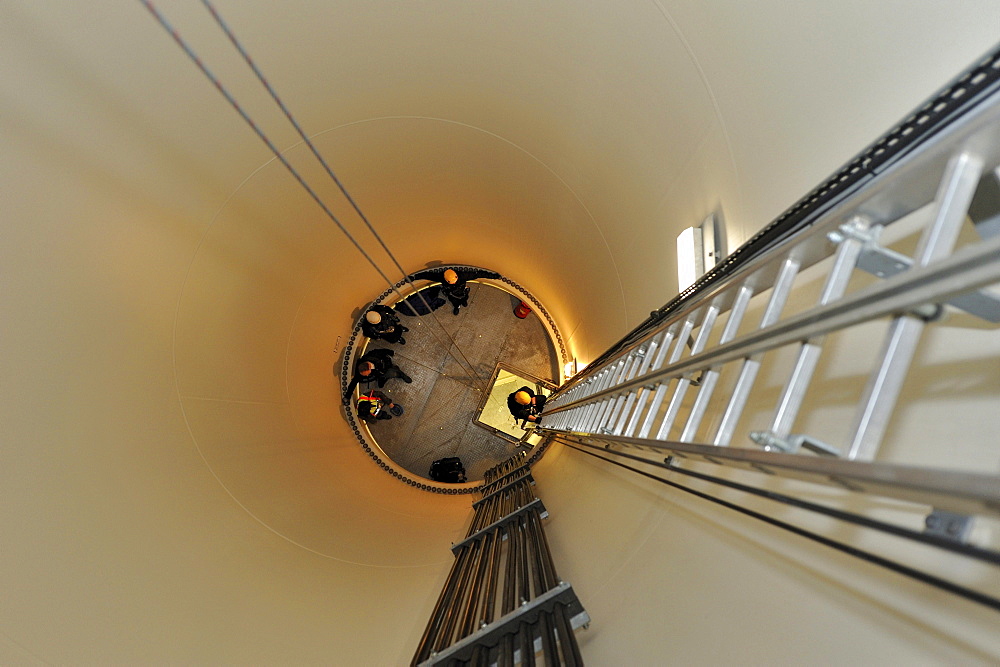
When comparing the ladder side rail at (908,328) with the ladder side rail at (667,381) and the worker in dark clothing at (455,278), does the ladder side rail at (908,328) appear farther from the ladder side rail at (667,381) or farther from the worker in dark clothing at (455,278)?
the worker in dark clothing at (455,278)

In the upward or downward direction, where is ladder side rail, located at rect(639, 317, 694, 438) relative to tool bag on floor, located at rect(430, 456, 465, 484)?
upward

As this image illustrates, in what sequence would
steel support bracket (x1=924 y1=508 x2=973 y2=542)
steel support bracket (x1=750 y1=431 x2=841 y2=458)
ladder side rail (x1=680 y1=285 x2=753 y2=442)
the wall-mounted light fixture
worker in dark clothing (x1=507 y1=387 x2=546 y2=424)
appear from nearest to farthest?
1. steel support bracket (x1=924 y1=508 x2=973 y2=542)
2. steel support bracket (x1=750 y1=431 x2=841 y2=458)
3. ladder side rail (x1=680 y1=285 x2=753 y2=442)
4. the wall-mounted light fixture
5. worker in dark clothing (x1=507 y1=387 x2=546 y2=424)

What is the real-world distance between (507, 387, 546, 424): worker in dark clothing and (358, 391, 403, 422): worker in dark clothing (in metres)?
1.78

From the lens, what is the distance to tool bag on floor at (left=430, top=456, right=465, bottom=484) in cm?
742

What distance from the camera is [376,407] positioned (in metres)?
7.23

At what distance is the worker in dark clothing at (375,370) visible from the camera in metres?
6.99

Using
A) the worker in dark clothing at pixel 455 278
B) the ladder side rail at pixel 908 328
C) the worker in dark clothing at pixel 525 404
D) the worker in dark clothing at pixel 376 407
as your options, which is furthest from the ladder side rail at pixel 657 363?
the worker in dark clothing at pixel 376 407

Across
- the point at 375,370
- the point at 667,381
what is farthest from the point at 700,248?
the point at 375,370

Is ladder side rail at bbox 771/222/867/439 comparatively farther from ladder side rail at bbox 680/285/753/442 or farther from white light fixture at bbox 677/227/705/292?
white light fixture at bbox 677/227/705/292

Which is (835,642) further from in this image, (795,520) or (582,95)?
(582,95)

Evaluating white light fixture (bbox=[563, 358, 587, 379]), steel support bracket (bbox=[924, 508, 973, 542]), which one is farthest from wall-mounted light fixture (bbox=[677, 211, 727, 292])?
white light fixture (bbox=[563, 358, 587, 379])

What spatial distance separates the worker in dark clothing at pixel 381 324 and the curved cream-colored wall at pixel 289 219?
5.60 feet

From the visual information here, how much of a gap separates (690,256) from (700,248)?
0.07 m

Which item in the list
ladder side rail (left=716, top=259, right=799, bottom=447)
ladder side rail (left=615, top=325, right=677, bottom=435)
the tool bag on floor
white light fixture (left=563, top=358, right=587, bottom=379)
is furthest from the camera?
the tool bag on floor
